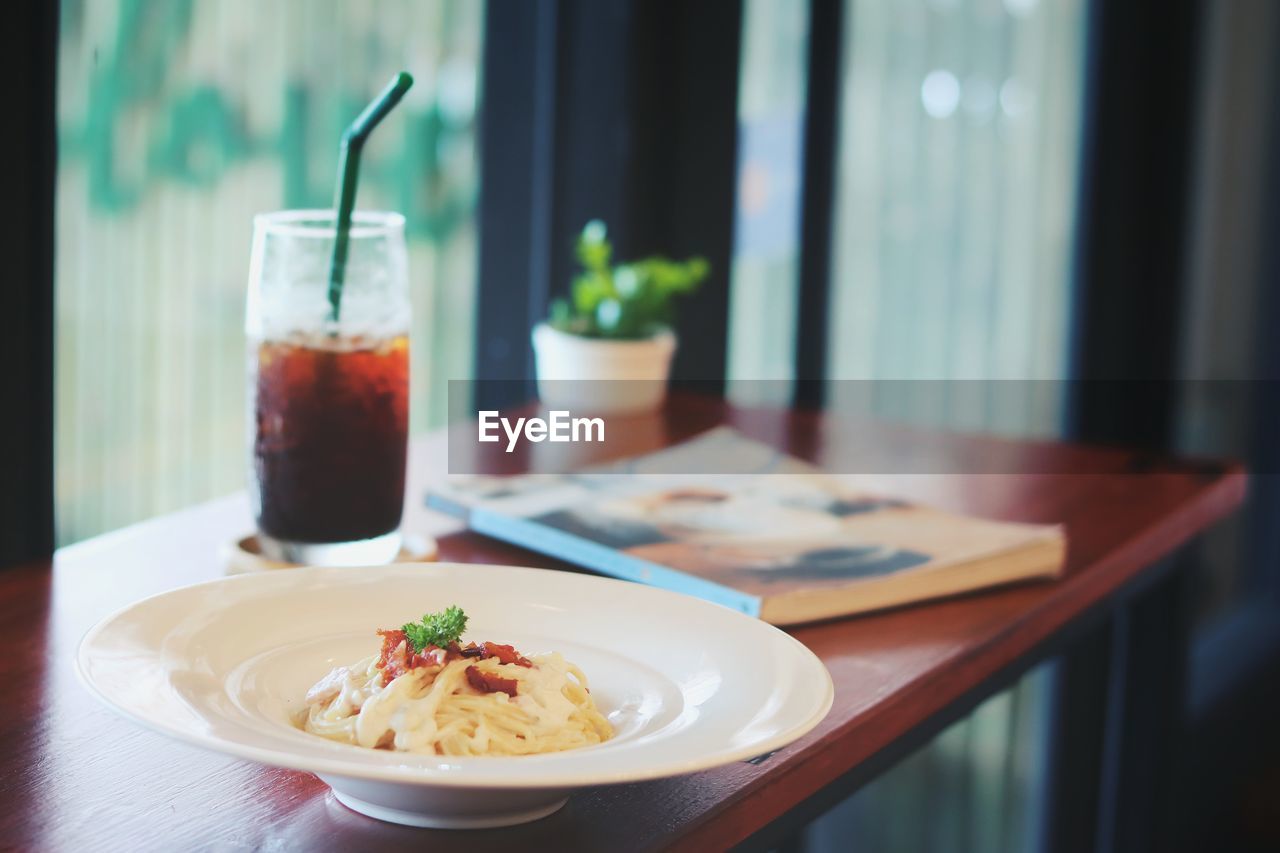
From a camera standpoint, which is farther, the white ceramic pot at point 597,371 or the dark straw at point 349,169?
the white ceramic pot at point 597,371

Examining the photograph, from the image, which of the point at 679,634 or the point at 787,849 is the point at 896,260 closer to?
the point at 787,849

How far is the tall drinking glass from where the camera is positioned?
952 millimetres

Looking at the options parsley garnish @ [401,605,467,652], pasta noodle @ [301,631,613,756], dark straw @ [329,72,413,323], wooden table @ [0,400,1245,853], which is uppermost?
dark straw @ [329,72,413,323]

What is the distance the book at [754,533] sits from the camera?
967 mm

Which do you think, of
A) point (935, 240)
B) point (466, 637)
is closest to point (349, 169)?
point (466, 637)

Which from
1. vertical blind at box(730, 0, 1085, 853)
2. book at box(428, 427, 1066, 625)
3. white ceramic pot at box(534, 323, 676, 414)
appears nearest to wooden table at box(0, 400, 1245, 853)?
book at box(428, 427, 1066, 625)

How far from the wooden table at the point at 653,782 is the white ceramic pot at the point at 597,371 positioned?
21 cm

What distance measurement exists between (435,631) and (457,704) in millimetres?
38

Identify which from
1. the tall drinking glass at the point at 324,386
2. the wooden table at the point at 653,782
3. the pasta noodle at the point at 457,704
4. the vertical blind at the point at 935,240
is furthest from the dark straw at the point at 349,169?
the vertical blind at the point at 935,240

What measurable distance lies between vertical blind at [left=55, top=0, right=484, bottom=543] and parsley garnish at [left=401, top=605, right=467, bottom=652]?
904 millimetres

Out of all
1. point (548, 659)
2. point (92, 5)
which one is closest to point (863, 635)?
point (548, 659)

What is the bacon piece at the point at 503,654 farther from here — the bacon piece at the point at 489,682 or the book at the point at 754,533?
the book at the point at 754,533

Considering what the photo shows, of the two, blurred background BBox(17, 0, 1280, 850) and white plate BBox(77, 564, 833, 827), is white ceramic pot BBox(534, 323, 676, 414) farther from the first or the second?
white plate BBox(77, 564, 833, 827)

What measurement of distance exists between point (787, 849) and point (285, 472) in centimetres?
120
